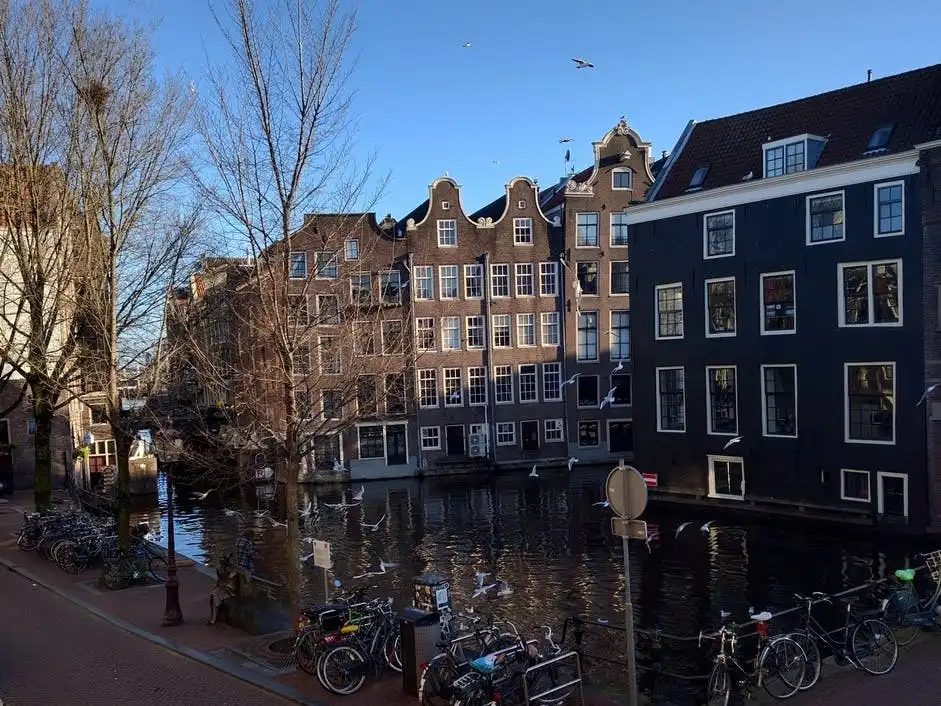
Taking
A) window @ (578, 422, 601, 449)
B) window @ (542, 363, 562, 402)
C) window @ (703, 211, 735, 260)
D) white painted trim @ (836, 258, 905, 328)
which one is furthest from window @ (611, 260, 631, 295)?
white painted trim @ (836, 258, 905, 328)

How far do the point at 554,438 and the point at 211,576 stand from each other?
28.6m

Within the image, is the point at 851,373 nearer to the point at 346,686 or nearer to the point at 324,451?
the point at 346,686

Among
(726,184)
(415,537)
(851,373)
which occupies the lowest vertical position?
(415,537)

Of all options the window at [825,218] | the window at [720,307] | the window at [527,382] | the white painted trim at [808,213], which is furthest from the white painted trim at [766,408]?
the window at [527,382]

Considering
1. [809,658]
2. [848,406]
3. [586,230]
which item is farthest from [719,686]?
[586,230]

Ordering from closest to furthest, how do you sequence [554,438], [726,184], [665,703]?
[665,703], [726,184], [554,438]

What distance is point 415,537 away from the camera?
86.1 feet

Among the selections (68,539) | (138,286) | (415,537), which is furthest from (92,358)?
(415,537)

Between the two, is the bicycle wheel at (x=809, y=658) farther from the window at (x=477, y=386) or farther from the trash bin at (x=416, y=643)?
the window at (x=477, y=386)

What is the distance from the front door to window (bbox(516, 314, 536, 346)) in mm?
5729

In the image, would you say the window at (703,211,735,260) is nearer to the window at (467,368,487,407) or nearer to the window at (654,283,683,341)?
the window at (654,283,683,341)

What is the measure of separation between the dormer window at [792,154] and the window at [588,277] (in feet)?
53.2

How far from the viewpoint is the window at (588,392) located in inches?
1763

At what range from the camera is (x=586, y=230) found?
43.9 meters
